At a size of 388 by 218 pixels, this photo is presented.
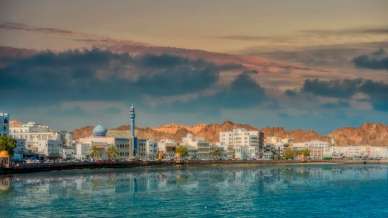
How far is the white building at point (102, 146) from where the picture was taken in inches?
6713

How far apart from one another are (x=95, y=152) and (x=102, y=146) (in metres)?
4.80

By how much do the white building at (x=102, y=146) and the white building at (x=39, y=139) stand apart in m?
A: 5.77

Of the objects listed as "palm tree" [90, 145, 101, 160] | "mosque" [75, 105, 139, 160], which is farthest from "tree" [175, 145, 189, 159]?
"palm tree" [90, 145, 101, 160]

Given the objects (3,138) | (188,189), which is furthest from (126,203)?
(3,138)

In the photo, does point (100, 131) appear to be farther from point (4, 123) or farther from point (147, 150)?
point (4, 123)

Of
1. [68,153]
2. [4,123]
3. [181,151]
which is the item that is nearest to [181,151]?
[181,151]

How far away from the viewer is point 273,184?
82.4m

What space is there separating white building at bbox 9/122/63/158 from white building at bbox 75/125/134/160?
577 centimetres

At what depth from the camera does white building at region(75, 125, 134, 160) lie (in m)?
170

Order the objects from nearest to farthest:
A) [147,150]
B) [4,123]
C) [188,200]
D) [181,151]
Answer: [188,200] < [4,123] < [147,150] < [181,151]

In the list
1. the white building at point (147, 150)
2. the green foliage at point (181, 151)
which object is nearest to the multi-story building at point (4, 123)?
the white building at point (147, 150)

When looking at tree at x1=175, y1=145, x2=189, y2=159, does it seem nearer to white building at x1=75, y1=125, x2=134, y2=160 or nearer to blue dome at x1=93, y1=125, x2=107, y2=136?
white building at x1=75, y1=125, x2=134, y2=160

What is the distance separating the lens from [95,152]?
167625 mm

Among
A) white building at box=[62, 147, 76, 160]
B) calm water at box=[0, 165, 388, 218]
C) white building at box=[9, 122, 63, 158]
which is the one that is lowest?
calm water at box=[0, 165, 388, 218]
